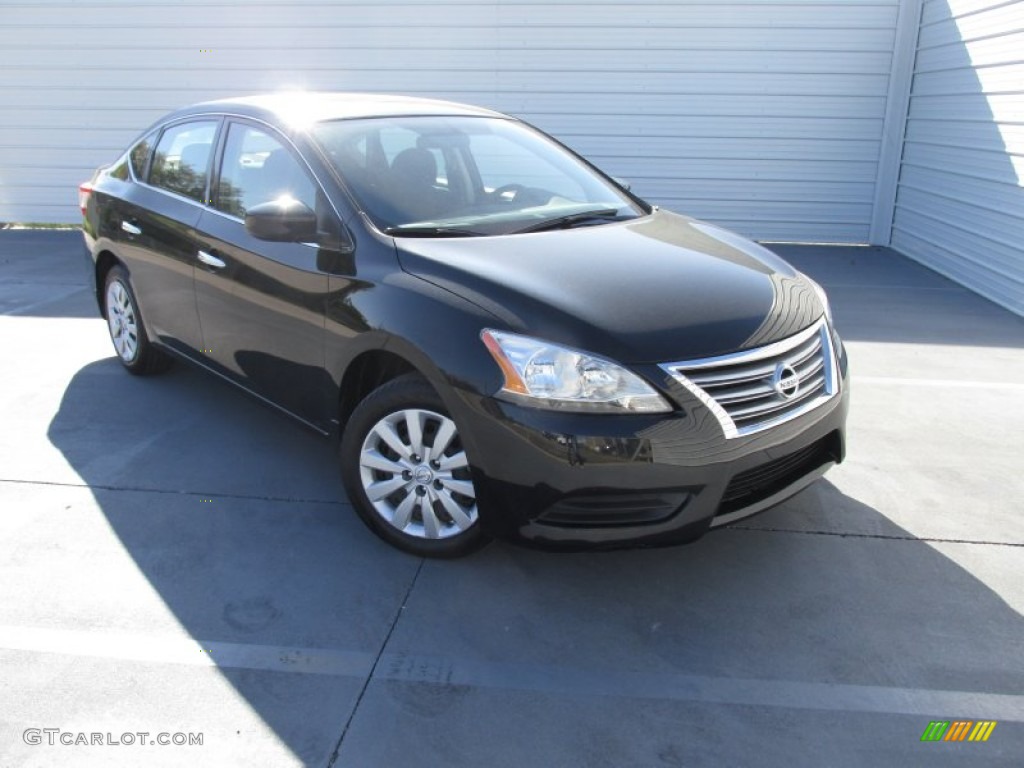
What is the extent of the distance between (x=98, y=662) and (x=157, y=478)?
136 centimetres

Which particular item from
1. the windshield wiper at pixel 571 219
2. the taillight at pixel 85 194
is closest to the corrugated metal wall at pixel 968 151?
the windshield wiper at pixel 571 219

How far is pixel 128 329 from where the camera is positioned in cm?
506

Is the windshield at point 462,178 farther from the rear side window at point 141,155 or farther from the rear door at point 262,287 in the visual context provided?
the rear side window at point 141,155

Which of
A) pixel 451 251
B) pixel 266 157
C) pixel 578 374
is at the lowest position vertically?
pixel 578 374

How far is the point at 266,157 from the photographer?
3.79 m

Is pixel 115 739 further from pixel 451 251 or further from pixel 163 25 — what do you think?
pixel 163 25

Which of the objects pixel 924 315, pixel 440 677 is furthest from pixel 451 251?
pixel 924 315

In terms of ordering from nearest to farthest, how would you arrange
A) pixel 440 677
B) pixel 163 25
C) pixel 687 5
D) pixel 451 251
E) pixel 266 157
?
pixel 440 677
pixel 451 251
pixel 266 157
pixel 687 5
pixel 163 25

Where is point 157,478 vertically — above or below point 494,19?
below

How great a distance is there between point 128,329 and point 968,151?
7.49m

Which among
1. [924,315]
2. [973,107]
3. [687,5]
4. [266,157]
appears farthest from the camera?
[687,5]

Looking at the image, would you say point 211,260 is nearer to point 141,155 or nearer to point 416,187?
point 416,187

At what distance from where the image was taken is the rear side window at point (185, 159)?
4203 millimetres

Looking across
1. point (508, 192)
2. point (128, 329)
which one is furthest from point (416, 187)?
point (128, 329)
